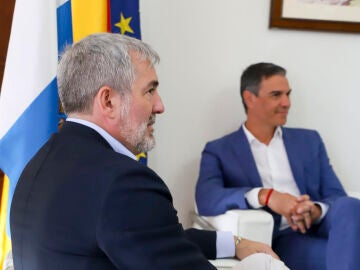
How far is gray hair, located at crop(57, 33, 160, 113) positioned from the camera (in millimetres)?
1138

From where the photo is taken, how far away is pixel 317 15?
2.91 m

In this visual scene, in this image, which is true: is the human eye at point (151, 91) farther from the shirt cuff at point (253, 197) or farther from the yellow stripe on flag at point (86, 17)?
the shirt cuff at point (253, 197)

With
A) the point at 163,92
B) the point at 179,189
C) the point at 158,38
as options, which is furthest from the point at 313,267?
the point at 158,38

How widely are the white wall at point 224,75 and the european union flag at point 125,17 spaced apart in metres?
0.35

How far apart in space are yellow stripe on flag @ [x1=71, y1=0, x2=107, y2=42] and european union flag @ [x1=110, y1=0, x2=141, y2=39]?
0.07m

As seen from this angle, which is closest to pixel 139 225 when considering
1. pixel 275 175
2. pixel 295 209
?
pixel 295 209

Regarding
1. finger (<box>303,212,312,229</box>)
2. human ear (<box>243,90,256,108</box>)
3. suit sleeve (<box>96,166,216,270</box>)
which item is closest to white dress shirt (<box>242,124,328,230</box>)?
human ear (<box>243,90,256,108</box>)

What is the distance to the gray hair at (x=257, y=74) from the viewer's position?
265 centimetres

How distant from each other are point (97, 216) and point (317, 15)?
2.38 metres

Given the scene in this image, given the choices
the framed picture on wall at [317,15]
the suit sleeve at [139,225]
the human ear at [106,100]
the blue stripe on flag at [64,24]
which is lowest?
the suit sleeve at [139,225]

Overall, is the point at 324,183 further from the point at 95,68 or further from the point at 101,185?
the point at 101,185

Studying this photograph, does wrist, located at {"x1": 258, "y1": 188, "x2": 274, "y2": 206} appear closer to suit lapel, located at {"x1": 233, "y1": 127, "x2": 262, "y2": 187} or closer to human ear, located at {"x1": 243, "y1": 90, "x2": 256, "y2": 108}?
suit lapel, located at {"x1": 233, "y1": 127, "x2": 262, "y2": 187}

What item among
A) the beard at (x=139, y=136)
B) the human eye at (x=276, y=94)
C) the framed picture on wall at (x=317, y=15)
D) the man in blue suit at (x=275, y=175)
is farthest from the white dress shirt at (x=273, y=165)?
the beard at (x=139, y=136)

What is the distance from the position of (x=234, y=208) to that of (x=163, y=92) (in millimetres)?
857
